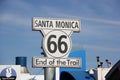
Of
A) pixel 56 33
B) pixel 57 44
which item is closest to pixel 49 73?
pixel 57 44

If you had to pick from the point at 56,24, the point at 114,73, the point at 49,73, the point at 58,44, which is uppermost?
the point at 56,24

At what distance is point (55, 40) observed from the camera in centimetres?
923

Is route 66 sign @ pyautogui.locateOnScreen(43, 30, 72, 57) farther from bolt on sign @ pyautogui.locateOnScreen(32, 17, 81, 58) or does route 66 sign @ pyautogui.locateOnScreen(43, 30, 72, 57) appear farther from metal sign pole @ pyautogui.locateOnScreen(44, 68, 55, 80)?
metal sign pole @ pyautogui.locateOnScreen(44, 68, 55, 80)

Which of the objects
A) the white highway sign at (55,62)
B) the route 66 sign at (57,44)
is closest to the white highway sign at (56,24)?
the route 66 sign at (57,44)

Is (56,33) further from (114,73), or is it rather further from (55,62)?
(114,73)

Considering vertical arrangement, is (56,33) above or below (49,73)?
above

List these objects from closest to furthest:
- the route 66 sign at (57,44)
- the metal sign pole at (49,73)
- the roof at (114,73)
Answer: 1. the route 66 sign at (57,44)
2. the metal sign pole at (49,73)
3. the roof at (114,73)

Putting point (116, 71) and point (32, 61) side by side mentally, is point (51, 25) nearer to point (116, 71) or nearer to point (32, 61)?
point (32, 61)

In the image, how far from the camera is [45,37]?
9.21 metres

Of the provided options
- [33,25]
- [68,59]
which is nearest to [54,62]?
[68,59]

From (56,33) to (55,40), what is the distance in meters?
0.16

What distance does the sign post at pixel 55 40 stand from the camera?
912 centimetres

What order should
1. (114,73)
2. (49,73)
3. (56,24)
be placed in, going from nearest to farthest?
(56,24)
(49,73)
(114,73)

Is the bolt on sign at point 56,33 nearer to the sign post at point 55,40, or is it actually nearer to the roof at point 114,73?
the sign post at point 55,40
